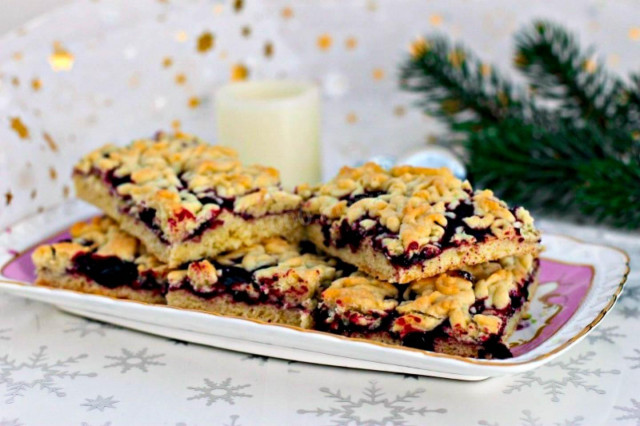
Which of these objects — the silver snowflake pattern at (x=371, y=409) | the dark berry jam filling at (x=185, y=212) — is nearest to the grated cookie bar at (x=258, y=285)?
the dark berry jam filling at (x=185, y=212)

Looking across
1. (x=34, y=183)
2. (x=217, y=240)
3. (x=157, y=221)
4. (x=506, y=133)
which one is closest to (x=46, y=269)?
(x=157, y=221)

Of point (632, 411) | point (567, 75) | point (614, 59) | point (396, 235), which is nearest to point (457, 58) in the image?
point (567, 75)

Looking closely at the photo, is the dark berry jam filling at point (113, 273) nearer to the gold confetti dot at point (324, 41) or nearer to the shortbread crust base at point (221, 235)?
the shortbread crust base at point (221, 235)

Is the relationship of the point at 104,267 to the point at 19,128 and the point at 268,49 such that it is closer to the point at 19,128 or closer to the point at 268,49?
the point at 19,128

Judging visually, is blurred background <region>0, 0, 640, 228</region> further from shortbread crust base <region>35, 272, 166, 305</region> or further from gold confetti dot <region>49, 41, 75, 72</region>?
shortbread crust base <region>35, 272, 166, 305</region>

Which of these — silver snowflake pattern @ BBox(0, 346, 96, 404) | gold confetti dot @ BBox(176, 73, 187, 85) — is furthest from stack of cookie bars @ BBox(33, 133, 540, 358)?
gold confetti dot @ BBox(176, 73, 187, 85)
